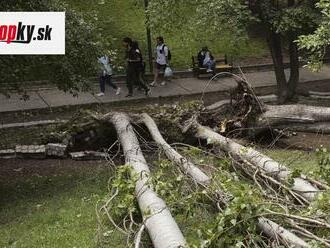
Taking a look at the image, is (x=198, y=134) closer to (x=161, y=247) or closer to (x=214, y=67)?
(x=161, y=247)

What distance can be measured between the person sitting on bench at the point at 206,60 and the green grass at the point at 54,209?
369 inches

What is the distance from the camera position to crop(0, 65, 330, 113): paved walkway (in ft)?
55.1

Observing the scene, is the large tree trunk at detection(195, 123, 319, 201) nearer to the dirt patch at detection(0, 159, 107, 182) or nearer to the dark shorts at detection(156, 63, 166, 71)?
the dirt patch at detection(0, 159, 107, 182)

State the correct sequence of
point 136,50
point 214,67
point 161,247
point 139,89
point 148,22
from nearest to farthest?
point 161,247, point 148,22, point 136,50, point 139,89, point 214,67

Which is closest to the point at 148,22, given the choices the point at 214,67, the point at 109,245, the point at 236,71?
the point at 214,67

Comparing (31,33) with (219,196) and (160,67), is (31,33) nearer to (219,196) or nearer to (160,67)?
(219,196)

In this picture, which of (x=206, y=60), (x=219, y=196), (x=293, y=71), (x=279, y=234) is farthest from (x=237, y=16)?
(x=279, y=234)

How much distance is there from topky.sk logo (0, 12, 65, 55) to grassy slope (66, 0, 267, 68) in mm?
10325

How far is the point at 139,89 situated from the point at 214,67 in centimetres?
306

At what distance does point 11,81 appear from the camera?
9.97 meters

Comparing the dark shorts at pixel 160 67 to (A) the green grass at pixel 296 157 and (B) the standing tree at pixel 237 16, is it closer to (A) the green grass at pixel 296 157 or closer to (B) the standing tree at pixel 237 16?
(B) the standing tree at pixel 237 16

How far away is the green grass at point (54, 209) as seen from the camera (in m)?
6.68

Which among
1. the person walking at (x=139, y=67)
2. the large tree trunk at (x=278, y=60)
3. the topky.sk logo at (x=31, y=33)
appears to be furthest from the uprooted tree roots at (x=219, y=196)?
the person walking at (x=139, y=67)

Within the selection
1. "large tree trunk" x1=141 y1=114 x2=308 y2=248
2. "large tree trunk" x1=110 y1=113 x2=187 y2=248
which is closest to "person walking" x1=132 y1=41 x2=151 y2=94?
"large tree trunk" x1=141 y1=114 x2=308 y2=248
